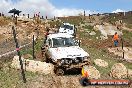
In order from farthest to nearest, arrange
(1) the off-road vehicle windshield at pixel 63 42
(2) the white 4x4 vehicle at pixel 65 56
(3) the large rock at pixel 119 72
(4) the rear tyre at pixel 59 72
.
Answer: (1) the off-road vehicle windshield at pixel 63 42 → (3) the large rock at pixel 119 72 → (4) the rear tyre at pixel 59 72 → (2) the white 4x4 vehicle at pixel 65 56

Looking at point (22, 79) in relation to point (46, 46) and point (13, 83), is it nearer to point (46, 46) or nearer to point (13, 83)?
point (13, 83)

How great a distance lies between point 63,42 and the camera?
2089 cm

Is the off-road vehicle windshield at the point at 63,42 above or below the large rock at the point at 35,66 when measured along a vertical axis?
above

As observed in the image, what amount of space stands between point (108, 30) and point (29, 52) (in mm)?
34313

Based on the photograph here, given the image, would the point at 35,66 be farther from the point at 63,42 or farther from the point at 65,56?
the point at 63,42

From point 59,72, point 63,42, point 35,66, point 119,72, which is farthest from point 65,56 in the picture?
point 119,72

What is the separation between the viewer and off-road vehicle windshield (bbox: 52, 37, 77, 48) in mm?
20703

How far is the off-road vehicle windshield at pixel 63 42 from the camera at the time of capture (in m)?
20.7

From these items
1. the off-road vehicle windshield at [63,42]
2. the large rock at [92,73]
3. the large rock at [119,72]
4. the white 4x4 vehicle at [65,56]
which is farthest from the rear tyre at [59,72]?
the large rock at [119,72]

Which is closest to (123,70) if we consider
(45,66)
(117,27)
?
(45,66)

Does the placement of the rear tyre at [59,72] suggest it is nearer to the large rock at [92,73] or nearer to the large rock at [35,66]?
the large rock at [35,66]

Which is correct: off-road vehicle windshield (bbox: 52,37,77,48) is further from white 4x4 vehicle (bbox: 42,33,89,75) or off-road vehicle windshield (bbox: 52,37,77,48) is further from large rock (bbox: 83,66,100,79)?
large rock (bbox: 83,66,100,79)

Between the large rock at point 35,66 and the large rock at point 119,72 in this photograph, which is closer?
the large rock at point 35,66

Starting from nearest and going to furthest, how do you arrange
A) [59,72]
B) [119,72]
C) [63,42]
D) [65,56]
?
[65,56] < [59,72] < [119,72] < [63,42]
